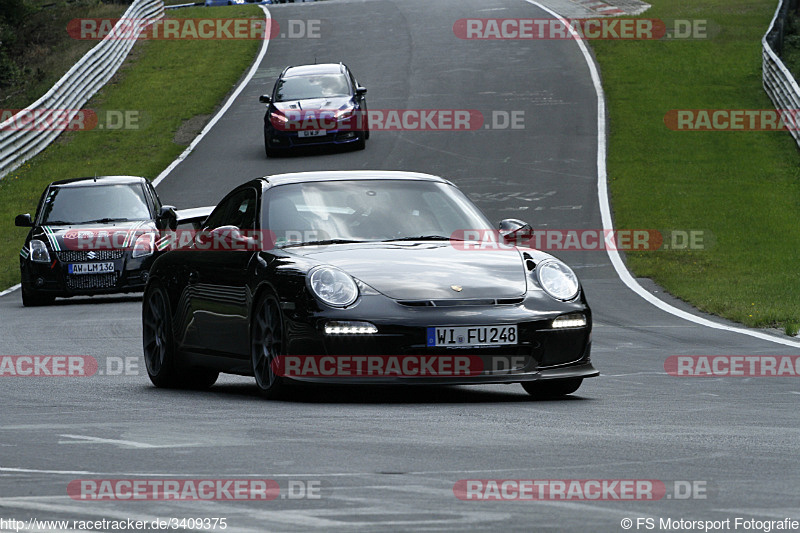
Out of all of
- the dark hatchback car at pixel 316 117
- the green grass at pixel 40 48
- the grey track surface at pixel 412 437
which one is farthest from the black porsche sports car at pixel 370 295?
the green grass at pixel 40 48

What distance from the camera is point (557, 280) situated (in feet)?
30.6

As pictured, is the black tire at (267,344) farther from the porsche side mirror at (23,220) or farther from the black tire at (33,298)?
the porsche side mirror at (23,220)

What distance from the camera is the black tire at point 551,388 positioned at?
375 inches

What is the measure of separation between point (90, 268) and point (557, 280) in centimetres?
1147

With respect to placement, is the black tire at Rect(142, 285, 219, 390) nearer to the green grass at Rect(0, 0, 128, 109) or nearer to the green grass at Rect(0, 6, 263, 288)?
the green grass at Rect(0, 6, 263, 288)

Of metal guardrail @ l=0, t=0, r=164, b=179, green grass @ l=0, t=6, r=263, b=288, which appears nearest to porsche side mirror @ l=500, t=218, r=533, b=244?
green grass @ l=0, t=6, r=263, b=288

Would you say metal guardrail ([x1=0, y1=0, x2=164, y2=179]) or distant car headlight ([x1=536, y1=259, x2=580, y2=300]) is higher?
distant car headlight ([x1=536, y1=259, x2=580, y2=300])

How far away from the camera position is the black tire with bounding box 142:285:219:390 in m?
10.7

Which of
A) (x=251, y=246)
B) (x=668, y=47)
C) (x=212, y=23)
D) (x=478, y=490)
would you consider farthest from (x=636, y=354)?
(x=212, y=23)

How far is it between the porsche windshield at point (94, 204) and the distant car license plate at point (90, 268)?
40.1 inches

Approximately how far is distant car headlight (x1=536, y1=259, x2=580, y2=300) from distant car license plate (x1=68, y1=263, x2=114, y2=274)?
1115cm

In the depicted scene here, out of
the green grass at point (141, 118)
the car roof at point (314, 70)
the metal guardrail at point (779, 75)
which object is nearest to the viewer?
the green grass at point (141, 118)

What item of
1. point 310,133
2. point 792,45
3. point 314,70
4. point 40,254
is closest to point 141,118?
point 314,70

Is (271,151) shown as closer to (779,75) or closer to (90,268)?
(779,75)
